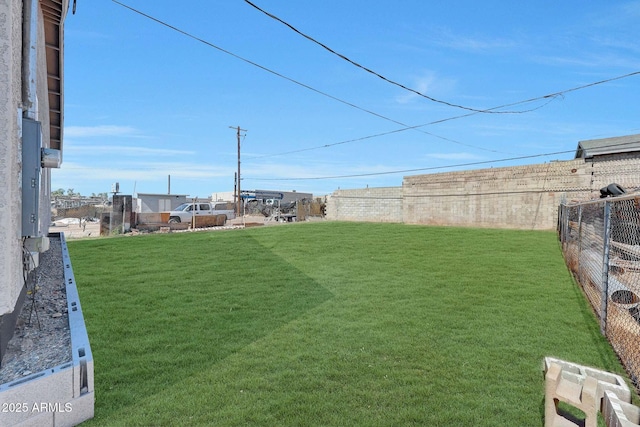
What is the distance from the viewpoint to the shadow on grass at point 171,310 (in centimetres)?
310

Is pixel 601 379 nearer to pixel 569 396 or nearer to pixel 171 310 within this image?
pixel 569 396

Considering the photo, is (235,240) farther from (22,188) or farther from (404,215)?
(404,215)

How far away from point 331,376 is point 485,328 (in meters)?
2.20

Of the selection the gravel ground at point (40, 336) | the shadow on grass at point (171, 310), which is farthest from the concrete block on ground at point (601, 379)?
the gravel ground at point (40, 336)

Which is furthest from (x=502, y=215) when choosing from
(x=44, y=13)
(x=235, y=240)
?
(x=44, y=13)

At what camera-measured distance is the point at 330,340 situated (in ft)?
12.9

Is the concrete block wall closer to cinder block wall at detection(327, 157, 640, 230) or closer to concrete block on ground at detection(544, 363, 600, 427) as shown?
cinder block wall at detection(327, 157, 640, 230)

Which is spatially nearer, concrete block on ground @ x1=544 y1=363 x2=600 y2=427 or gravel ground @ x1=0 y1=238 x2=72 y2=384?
concrete block on ground @ x1=544 y1=363 x2=600 y2=427

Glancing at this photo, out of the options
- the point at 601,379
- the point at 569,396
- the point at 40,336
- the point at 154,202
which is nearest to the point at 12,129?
the point at 40,336

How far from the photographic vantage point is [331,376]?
315 cm

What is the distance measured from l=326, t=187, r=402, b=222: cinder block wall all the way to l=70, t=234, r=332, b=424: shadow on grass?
14.7m

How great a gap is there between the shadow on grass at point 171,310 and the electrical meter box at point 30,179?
4.50 feet

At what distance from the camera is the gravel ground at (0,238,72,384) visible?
2.65 metres

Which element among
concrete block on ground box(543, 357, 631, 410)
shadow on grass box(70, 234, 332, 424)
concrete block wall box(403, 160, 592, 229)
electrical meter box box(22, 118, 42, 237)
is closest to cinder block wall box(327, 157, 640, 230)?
concrete block wall box(403, 160, 592, 229)
